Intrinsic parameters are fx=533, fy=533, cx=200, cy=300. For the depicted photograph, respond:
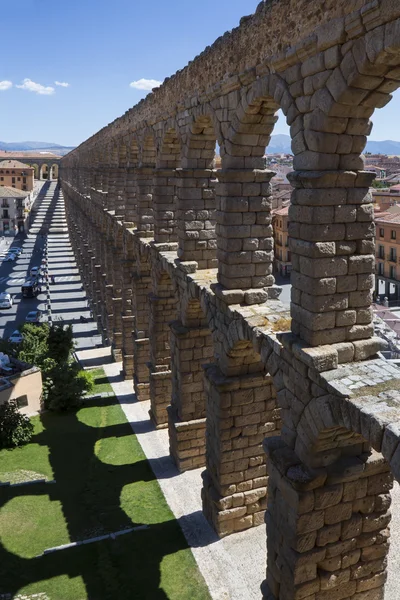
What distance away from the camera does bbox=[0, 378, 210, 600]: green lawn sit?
1283 centimetres

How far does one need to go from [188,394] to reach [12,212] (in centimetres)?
7588

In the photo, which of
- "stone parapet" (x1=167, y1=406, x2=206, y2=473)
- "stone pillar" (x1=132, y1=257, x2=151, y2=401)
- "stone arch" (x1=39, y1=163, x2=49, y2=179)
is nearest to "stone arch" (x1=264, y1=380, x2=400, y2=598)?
"stone parapet" (x1=167, y1=406, x2=206, y2=473)

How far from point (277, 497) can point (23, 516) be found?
9197 millimetres

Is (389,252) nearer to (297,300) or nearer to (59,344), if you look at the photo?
(59,344)

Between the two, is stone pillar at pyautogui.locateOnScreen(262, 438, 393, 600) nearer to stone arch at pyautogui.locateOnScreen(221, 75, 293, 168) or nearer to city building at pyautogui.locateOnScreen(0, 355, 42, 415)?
stone arch at pyautogui.locateOnScreen(221, 75, 293, 168)

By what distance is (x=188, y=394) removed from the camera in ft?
55.9

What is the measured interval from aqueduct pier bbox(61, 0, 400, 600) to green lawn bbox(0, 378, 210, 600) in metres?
1.91

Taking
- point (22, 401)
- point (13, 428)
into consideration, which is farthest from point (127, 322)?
point (13, 428)

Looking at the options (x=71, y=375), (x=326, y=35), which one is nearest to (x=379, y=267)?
(x=71, y=375)

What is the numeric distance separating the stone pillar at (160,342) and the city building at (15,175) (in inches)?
3624

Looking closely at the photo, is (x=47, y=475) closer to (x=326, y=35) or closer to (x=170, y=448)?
(x=170, y=448)

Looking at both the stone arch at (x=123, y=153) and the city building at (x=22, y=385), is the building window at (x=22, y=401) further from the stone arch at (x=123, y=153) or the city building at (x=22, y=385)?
the stone arch at (x=123, y=153)

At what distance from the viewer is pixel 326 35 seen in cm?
817

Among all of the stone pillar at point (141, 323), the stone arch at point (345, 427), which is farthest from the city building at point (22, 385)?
the stone arch at point (345, 427)
